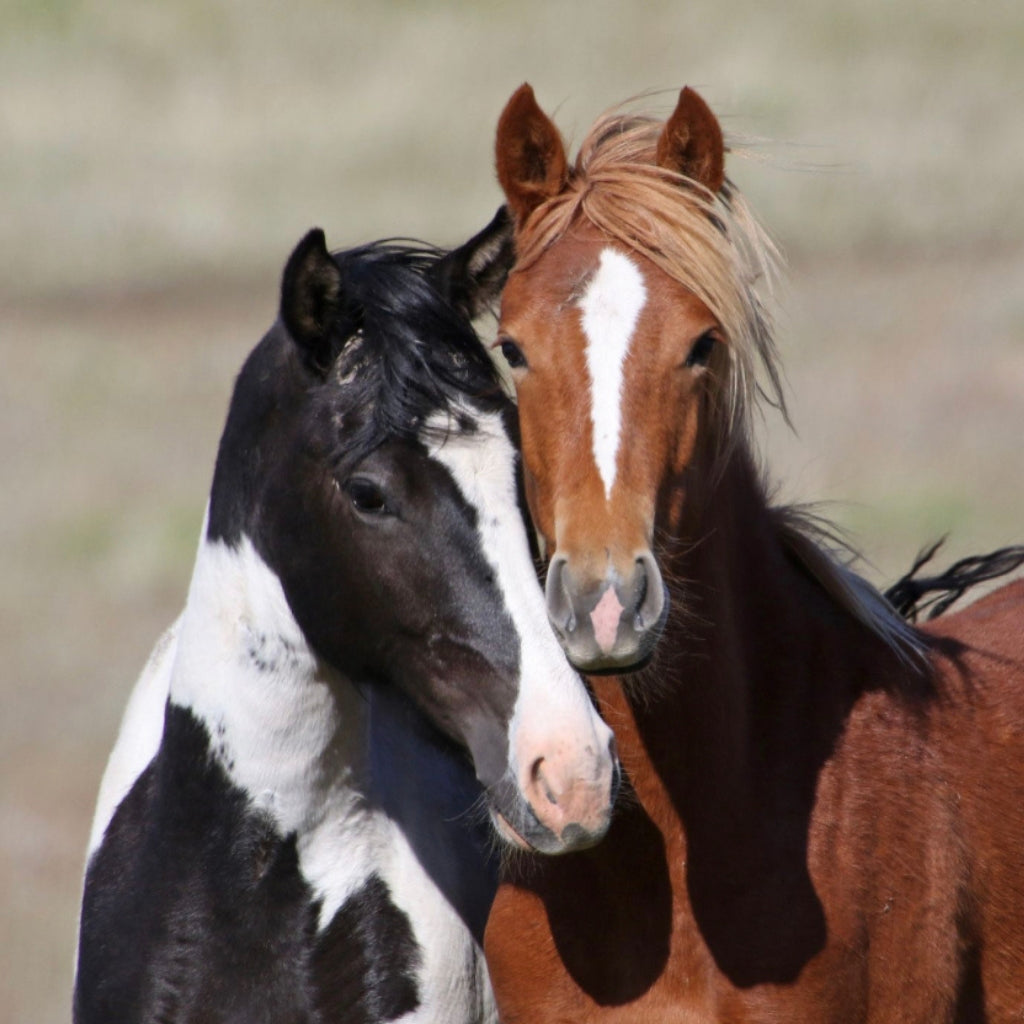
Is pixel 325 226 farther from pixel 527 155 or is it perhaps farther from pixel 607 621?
pixel 607 621

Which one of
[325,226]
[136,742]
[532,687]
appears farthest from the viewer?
[325,226]

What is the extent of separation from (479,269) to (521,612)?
2.54ft

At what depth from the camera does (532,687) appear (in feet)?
9.48

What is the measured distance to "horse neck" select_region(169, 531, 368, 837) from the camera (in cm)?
324

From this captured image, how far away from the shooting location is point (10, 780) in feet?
26.7

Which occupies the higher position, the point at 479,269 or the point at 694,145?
the point at 694,145

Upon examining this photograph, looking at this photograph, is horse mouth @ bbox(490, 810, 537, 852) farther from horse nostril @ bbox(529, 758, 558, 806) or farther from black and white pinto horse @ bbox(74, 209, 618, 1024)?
horse nostril @ bbox(529, 758, 558, 806)

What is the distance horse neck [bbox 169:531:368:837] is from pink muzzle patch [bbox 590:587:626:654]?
0.68 meters

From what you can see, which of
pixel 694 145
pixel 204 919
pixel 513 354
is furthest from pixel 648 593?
pixel 204 919

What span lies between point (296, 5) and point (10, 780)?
1948 cm

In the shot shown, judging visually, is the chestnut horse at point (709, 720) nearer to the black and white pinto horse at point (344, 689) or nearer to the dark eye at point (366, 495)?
the black and white pinto horse at point (344, 689)

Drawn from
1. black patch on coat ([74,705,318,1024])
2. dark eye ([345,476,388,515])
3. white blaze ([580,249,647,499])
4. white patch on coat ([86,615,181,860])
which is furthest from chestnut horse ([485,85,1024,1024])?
white patch on coat ([86,615,181,860])

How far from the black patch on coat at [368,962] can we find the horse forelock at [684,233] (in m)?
1.13

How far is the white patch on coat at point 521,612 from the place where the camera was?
282 centimetres
